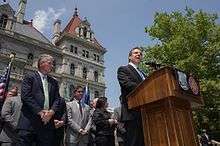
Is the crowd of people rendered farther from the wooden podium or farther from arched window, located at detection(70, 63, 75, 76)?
arched window, located at detection(70, 63, 75, 76)

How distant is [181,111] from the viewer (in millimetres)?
3846

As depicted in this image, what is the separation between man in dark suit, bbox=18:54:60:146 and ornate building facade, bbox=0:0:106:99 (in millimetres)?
28497

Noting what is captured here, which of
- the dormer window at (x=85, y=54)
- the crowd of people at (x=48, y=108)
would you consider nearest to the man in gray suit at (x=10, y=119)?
the crowd of people at (x=48, y=108)

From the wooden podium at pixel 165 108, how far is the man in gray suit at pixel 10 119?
3.45m

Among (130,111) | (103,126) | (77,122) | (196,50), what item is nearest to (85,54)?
(196,50)

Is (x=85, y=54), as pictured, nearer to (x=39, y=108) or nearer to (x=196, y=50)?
(x=196, y=50)

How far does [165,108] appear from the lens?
381 cm

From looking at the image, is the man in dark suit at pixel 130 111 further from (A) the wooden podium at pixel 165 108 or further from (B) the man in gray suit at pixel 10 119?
(B) the man in gray suit at pixel 10 119

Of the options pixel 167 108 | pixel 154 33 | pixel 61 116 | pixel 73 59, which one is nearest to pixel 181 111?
pixel 167 108

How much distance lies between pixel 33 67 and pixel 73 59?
608cm

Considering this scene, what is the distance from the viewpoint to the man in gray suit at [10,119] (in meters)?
6.56

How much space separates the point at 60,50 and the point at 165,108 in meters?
36.0

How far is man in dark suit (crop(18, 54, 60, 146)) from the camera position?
4270 millimetres

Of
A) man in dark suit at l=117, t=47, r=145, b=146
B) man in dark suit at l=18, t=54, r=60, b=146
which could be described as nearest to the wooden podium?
man in dark suit at l=117, t=47, r=145, b=146
